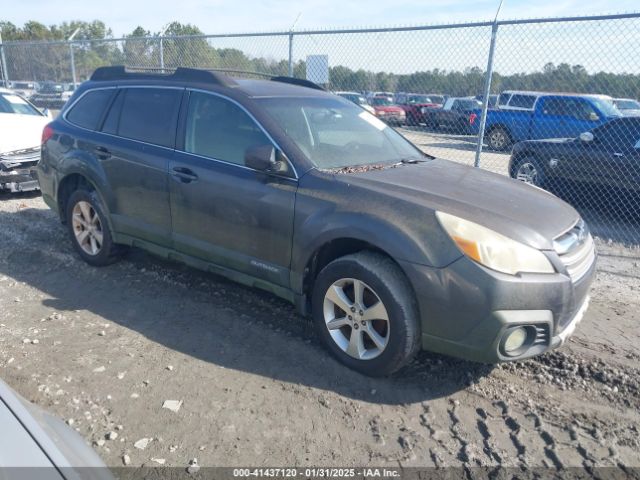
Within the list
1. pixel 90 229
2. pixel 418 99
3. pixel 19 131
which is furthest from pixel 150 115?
pixel 418 99

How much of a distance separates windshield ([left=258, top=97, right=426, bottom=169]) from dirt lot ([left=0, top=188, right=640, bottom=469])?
1.32 metres

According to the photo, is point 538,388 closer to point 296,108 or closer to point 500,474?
point 500,474

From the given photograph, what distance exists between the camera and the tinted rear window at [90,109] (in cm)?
490

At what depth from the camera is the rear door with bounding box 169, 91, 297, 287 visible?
3613mm

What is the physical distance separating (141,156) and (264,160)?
4.69 ft

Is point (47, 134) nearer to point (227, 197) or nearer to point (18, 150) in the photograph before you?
point (227, 197)

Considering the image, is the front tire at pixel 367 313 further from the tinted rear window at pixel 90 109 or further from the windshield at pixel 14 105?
the windshield at pixel 14 105

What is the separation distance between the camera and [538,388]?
3.27m

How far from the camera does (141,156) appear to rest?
14.3 feet

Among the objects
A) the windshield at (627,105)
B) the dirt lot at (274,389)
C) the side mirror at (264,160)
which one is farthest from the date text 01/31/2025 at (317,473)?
the windshield at (627,105)

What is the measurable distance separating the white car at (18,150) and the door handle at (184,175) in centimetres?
451

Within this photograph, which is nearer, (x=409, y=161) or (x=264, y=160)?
(x=264, y=160)

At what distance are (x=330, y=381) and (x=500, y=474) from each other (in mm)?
1132

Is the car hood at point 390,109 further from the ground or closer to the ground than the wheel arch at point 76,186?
closer to the ground
